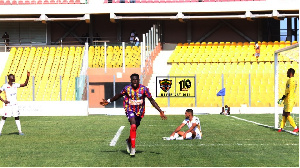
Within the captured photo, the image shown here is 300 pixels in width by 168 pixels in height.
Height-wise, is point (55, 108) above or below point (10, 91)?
below

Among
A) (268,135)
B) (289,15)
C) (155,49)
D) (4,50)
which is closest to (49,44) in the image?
(4,50)

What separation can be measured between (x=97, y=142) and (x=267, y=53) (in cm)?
3146

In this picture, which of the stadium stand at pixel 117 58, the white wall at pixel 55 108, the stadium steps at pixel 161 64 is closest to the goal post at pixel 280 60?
the stadium steps at pixel 161 64

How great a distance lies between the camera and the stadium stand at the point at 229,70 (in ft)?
120

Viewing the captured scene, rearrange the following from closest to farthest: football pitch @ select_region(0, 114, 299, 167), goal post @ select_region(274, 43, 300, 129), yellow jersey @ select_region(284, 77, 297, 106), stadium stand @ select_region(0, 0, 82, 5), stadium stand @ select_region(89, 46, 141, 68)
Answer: football pitch @ select_region(0, 114, 299, 167)
yellow jersey @ select_region(284, 77, 297, 106)
goal post @ select_region(274, 43, 300, 129)
stadium stand @ select_region(89, 46, 141, 68)
stadium stand @ select_region(0, 0, 82, 5)

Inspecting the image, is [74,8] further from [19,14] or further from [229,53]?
[229,53]

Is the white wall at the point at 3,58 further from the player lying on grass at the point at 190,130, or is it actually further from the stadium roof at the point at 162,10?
the player lying on grass at the point at 190,130

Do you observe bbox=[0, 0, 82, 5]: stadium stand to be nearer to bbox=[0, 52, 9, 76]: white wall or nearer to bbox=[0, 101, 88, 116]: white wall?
bbox=[0, 52, 9, 76]: white wall

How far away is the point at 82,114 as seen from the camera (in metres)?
33.4

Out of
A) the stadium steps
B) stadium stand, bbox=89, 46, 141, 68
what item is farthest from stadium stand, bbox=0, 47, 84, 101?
the stadium steps

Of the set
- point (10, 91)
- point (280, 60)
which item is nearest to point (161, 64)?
point (280, 60)

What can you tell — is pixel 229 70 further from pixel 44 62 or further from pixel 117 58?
pixel 44 62

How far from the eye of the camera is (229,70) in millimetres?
42188

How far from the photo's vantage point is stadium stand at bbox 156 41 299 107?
36438mm
